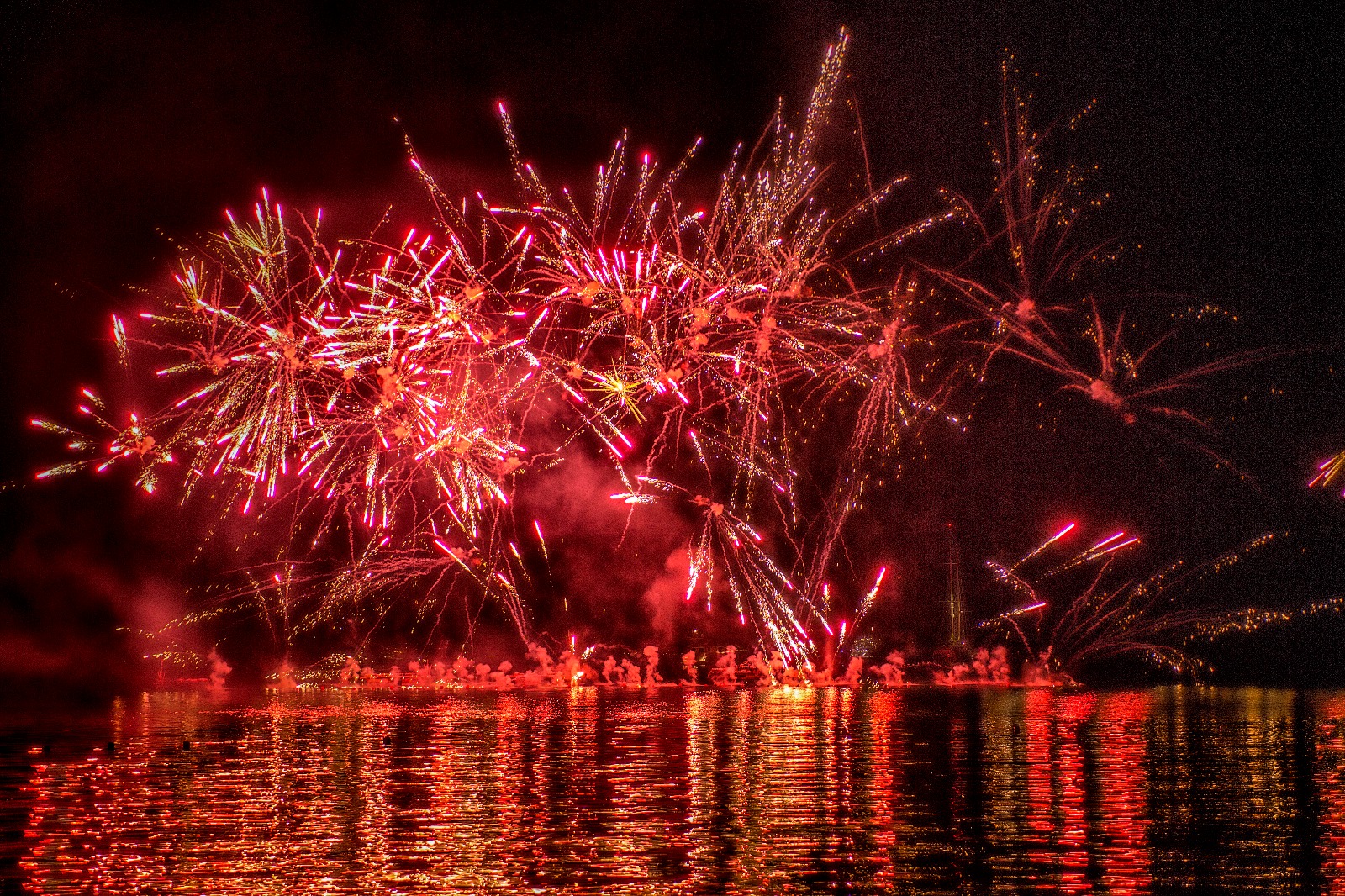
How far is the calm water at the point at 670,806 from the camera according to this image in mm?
10625

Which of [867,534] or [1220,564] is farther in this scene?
[1220,564]

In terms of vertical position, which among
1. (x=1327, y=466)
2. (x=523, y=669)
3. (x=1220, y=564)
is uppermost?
(x=1327, y=466)

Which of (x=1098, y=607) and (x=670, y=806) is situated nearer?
(x=670, y=806)

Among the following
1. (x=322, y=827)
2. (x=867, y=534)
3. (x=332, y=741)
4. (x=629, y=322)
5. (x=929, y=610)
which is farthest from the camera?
(x=929, y=610)

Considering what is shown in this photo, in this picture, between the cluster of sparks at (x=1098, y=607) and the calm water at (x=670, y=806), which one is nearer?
the calm water at (x=670, y=806)

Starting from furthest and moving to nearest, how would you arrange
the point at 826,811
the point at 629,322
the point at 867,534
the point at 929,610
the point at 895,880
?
1. the point at 929,610
2. the point at 867,534
3. the point at 629,322
4. the point at 826,811
5. the point at 895,880

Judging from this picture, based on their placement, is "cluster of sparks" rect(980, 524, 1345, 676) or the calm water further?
"cluster of sparks" rect(980, 524, 1345, 676)

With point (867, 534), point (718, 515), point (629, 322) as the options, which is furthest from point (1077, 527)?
point (629, 322)

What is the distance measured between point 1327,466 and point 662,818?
41.7 meters

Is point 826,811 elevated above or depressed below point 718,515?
below

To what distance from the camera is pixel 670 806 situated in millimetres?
14312

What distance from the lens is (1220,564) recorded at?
151 ft

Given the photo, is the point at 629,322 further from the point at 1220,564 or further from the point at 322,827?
the point at 1220,564

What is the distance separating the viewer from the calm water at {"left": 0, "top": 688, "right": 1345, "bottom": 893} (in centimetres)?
1062
